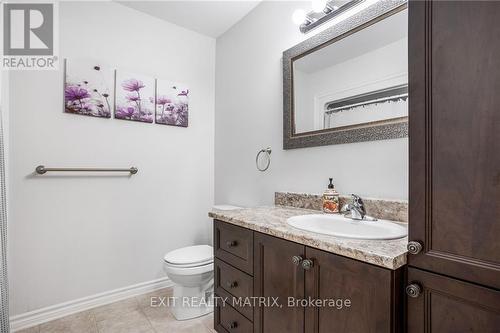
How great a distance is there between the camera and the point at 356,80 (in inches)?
60.6

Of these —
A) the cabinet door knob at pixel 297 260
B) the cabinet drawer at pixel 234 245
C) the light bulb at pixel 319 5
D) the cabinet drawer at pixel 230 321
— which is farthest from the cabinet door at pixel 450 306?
the light bulb at pixel 319 5

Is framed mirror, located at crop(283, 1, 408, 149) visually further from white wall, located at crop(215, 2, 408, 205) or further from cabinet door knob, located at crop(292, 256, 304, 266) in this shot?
cabinet door knob, located at crop(292, 256, 304, 266)

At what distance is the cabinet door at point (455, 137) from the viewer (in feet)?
2.19

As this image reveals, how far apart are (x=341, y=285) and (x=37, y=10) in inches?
102

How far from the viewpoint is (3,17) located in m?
1.72

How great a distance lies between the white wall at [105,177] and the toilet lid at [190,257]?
0.50m

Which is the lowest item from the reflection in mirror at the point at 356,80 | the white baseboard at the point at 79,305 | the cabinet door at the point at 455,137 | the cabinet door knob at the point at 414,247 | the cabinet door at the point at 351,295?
the white baseboard at the point at 79,305

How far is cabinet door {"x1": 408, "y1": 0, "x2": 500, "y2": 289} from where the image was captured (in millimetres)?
668

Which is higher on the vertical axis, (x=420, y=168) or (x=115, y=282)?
(x=420, y=168)

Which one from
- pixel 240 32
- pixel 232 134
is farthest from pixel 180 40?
pixel 232 134

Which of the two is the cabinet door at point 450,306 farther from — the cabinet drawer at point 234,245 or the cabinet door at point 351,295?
the cabinet drawer at point 234,245

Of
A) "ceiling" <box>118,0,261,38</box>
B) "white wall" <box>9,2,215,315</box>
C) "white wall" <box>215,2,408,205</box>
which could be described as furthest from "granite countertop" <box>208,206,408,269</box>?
"ceiling" <box>118,0,261,38</box>

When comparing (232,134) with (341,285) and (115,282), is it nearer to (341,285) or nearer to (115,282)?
(115,282)

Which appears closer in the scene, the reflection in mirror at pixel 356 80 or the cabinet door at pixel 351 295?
the cabinet door at pixel 351 295
